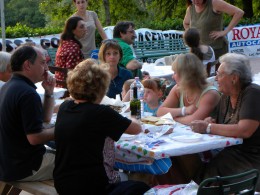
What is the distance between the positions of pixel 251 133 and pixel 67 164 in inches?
52.8

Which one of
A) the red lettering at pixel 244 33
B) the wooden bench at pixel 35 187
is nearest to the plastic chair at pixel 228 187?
the wooden bench at pixel 35 187

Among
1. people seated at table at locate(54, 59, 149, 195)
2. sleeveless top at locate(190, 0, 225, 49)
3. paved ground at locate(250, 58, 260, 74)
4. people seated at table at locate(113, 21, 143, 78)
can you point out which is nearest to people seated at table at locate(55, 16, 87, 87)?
people seated at table at locate(113, 21, 143, 78)

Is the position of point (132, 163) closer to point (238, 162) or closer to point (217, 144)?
point (217, 144)

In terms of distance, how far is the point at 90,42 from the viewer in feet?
24.2

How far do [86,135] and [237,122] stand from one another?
4.02 feet

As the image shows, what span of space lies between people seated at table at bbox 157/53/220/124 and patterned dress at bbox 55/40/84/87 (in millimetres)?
2451

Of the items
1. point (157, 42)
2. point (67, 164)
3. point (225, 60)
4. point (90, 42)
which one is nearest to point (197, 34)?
point (90, 42)

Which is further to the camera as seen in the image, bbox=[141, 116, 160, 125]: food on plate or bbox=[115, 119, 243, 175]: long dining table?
bbox=[141, 116, 160, 125]: food on plate

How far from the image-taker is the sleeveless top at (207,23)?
6.57m

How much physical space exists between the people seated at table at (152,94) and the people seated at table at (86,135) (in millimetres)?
1278

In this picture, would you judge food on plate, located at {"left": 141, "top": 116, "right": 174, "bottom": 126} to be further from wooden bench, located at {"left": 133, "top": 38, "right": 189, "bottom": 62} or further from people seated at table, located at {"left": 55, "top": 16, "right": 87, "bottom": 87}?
wooden bench, located at {"left": 133, "top": 38, "right": 189, "bottom": 62}

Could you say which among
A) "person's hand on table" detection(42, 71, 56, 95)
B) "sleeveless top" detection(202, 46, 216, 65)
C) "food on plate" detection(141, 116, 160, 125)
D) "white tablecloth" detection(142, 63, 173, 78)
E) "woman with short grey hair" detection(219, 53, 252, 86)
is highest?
"woman with short grey hair" detection(219, 53, 252, 86)


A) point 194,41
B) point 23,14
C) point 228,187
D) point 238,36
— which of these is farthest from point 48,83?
point 23,14

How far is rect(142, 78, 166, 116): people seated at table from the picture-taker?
170 inches
